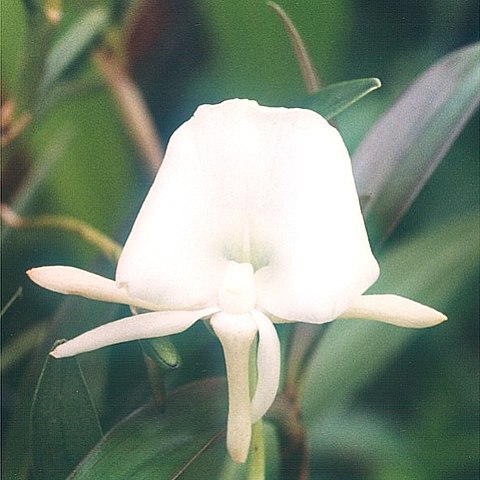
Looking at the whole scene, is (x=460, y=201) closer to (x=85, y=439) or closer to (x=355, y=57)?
(x=355, y=57)

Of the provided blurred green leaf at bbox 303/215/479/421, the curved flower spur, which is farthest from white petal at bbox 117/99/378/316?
blurred green leaf at bbox 303/215/479/421

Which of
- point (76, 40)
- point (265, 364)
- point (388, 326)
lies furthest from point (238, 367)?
point (76, 40)

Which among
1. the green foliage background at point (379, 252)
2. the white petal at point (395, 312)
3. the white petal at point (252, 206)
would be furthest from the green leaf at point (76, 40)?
the white petal at point (395, 312)

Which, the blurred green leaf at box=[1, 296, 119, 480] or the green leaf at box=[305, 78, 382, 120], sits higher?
the green leaf at box=[305, 78, 382, 120]

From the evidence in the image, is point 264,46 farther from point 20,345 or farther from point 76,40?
point 20,345

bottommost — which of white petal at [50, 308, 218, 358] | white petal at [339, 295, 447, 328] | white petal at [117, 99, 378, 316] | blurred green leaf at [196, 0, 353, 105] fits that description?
white petal at [339, 295, 447, 328]

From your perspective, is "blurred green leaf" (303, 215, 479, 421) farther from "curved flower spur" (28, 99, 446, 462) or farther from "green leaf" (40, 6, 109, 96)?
"green leaf" (40, 6, 109, 96)

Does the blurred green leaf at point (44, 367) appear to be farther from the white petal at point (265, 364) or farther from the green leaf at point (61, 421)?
the white petal at point (265, 364)
